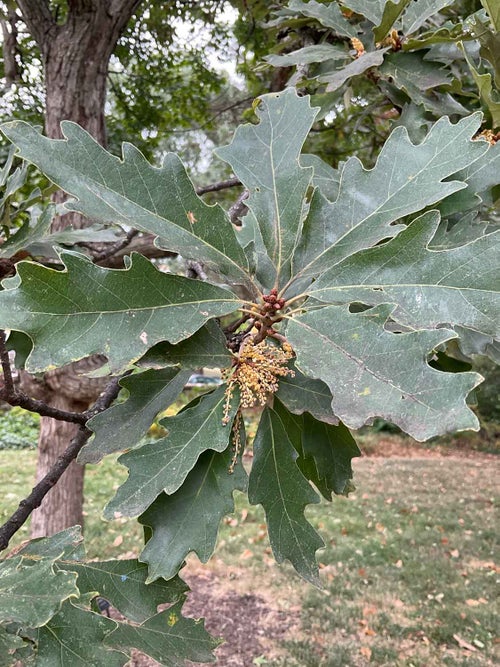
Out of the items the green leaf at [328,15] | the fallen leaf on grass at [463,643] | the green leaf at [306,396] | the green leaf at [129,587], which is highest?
the green leaf at [328,15]

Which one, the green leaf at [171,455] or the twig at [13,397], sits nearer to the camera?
the green leaf at [171,455]

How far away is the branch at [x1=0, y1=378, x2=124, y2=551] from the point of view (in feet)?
4.16

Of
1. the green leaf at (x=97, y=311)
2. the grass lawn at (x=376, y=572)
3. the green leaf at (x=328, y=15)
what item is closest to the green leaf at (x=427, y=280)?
the green leaf at (x=97, y=311)

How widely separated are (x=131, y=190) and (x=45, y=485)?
74cm

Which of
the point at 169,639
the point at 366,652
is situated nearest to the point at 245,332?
the point at 169,639

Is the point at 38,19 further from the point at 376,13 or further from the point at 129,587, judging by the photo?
the point at 129,587

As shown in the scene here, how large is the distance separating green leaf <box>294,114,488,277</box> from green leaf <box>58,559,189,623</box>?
76cm

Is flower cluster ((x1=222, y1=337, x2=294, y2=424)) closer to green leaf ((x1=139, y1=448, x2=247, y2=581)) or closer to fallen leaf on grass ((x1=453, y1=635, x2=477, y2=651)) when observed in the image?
green leaf ((x1=139, y1=448, x2=247, y2=581))

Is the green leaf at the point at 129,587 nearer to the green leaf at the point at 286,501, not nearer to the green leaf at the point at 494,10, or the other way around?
the green leaf at the point at 286,501

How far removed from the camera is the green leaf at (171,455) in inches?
37.7

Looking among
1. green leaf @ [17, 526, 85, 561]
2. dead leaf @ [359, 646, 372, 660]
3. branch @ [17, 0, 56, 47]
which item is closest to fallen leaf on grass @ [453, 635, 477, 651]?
dead leaf @ [359, 646, 372, 660]

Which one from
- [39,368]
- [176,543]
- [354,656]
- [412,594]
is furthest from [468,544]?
[39,368]

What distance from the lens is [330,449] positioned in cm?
124

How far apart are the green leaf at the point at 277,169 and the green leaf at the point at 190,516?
0.39m
